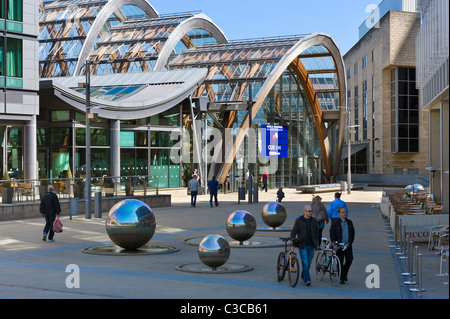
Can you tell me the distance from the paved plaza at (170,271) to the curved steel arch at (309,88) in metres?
27.8

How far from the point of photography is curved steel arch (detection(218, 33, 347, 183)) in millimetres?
52469

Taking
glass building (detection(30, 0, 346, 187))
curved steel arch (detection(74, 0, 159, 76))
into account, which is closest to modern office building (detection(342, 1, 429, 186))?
glass building (detection(30, 0, 346, 187))

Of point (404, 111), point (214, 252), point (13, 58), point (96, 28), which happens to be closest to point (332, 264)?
point (214, 252)

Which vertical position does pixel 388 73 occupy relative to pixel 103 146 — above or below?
above

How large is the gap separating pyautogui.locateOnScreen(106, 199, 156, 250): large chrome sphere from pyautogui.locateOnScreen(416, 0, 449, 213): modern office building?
33.9ft

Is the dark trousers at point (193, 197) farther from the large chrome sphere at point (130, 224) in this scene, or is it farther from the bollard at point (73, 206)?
A: the large chrome sphere at point (130, 224)

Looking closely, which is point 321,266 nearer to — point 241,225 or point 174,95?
Answer: point 241,225

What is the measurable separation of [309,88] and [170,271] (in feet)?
172

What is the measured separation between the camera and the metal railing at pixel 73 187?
1123 inches

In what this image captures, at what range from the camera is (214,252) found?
1417 centimetres

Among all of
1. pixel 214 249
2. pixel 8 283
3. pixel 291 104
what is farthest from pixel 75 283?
pixel 291 104

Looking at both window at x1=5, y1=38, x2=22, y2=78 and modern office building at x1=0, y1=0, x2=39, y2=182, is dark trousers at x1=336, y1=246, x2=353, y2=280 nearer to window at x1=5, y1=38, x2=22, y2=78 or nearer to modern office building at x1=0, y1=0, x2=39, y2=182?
modern office building at x1=0, y1=0, x2=39, y2=182

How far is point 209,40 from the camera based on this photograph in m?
69.5
